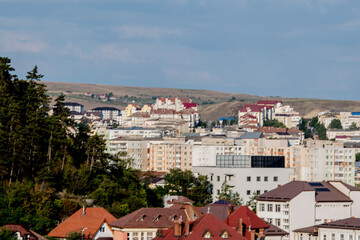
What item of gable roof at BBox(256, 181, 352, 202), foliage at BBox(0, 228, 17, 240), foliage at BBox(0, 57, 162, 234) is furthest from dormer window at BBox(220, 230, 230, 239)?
gable roof at BBox(256, 181, 352, 202)

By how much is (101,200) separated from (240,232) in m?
29.3

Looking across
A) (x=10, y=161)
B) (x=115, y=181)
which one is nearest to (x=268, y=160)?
(x=115, y=181)

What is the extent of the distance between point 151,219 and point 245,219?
314 inches

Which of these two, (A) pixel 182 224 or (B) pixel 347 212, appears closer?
(A) pixel 182 224

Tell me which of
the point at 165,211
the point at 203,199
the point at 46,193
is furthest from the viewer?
the point at 203,199

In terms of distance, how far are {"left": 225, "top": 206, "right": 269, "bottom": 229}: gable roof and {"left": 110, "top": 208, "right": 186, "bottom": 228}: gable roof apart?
4.10 metres

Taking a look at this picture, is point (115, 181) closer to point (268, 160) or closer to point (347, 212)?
point (347, 212)

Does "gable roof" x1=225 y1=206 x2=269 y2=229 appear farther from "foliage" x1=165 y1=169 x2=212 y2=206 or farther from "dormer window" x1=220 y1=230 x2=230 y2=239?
"foliage" x1=165 y1=169 x2=212 y2=206

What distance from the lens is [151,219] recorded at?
253 feet

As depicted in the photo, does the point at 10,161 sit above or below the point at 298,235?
above

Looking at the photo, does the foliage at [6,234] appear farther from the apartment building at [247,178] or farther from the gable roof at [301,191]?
the apartment building at [247,178]

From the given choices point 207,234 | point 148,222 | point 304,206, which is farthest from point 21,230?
point 304,206

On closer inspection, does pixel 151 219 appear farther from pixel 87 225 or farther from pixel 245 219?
pixel 245 219

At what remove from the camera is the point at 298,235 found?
92938 mm
